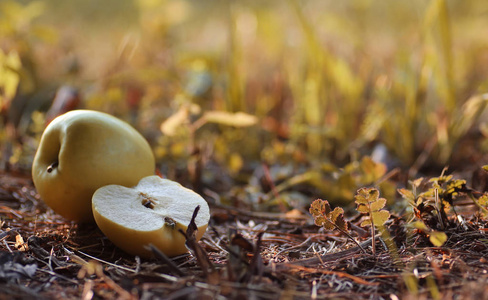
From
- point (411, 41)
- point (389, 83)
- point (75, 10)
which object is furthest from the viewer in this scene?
point (75, 10)

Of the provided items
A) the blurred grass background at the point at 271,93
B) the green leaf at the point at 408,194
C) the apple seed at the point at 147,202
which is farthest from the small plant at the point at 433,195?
the apple seed at the point at 147,202

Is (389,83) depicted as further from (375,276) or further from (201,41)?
(201,41)

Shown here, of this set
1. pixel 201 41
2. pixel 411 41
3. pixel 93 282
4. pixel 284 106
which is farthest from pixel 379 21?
pixel 93 282

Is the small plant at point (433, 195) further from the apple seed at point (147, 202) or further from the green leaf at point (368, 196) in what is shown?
the apple seed at point (147, 202)

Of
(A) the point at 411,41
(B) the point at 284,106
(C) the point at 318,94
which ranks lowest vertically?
(B) the point at 284,106

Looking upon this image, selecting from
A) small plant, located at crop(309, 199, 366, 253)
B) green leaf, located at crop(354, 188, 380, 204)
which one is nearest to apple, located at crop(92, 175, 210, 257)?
small plant, located at crop(309, 199, 366, 253)

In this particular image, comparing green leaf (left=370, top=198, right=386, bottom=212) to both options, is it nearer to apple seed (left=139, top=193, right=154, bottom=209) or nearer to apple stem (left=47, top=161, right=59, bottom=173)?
apple seed (left=139, top=193, right=154, bottom=209)
